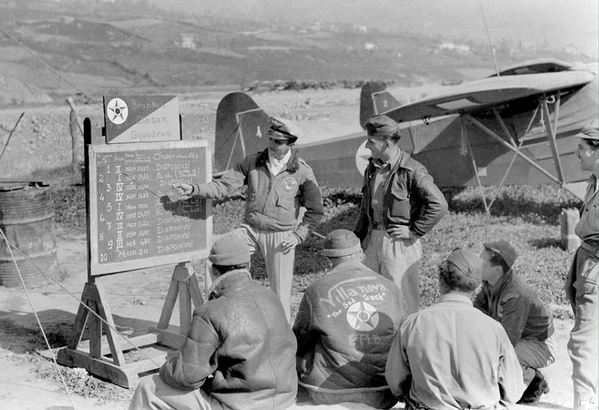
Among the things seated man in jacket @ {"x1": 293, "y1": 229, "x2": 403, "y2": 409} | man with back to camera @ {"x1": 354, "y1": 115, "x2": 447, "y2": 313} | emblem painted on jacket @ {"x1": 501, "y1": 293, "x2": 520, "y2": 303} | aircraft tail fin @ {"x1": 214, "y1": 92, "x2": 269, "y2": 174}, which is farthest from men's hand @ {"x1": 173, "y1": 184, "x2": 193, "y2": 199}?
aircraft tail fin @ {"x1": 214, "y1": 92, "x2": 269, "y2": 174}

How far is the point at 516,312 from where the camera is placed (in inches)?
191

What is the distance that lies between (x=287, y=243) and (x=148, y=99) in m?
1.73

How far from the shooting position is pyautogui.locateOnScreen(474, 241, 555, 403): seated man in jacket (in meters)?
4.86

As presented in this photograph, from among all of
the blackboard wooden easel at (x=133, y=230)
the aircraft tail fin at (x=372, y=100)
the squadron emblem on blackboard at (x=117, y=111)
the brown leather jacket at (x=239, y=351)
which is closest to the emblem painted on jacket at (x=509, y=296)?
the brown leather jacket at (x=239, y=351)

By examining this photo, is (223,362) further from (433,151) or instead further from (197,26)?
(197,26)

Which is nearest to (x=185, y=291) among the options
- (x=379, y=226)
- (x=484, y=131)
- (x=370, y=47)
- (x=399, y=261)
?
(x=379, y=226)

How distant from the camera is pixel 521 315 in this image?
16.0 ft

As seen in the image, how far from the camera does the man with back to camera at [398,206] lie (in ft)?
19.6

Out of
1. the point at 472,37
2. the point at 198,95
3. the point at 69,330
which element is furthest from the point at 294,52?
the point at 69,330

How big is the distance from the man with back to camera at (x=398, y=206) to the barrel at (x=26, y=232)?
15.9ft

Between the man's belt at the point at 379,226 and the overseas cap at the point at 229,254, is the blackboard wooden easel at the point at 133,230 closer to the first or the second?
the man's belt at the point at 379,226

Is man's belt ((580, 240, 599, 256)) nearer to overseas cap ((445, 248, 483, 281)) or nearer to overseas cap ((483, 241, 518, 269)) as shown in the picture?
overseas cap ((483, 241, 518, 269))

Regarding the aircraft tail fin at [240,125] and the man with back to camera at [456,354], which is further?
the aircraft tail fin at [240,125]

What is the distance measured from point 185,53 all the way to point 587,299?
51813 mm
